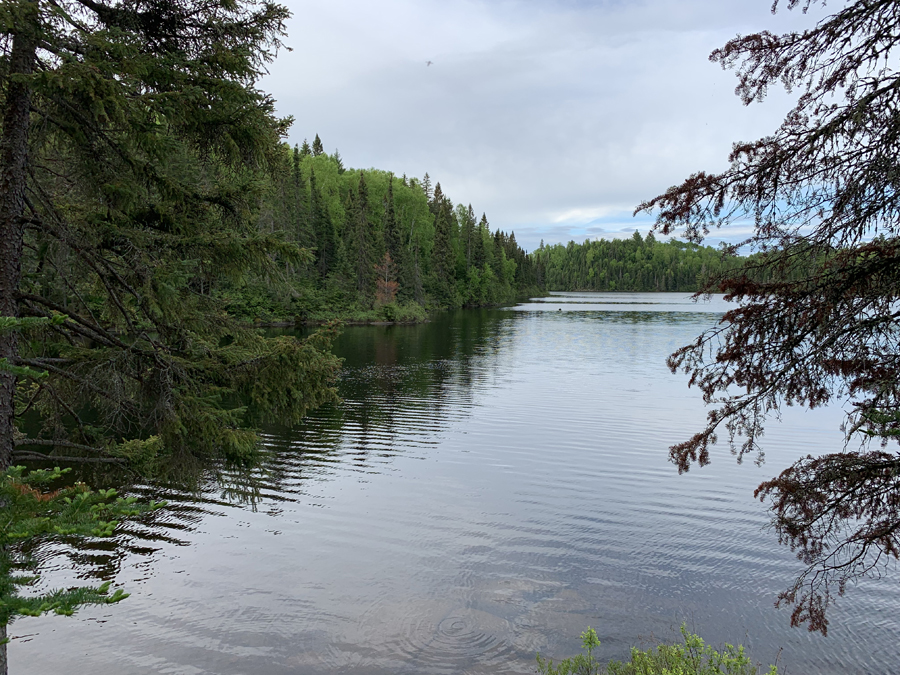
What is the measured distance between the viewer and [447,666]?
770 cm

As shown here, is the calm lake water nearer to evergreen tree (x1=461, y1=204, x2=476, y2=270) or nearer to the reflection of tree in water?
the reflection of tree in water

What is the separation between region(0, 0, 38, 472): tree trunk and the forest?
22.8m

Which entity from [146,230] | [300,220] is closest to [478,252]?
[300,220]

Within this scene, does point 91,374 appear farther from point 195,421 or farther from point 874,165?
point 874,165

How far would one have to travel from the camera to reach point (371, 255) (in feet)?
220

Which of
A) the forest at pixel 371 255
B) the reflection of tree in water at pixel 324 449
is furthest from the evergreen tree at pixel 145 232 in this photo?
the forest at pixel 371 255

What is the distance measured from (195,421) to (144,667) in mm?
3895

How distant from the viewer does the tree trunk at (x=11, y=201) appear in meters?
5.28

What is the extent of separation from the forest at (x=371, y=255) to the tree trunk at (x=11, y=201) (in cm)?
2284

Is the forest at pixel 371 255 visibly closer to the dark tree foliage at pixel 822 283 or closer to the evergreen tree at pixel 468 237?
the evergreen tree at pixel 468 237

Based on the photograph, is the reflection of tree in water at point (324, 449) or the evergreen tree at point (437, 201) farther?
the evergreen tree at point (437, 201)

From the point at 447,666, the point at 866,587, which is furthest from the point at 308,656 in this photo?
the point at 866,587

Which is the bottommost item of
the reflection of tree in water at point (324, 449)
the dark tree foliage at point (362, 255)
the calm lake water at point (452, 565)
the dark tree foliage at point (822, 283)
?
the calm lake water at point (452, 565)

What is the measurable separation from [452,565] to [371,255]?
5919 centimetres
